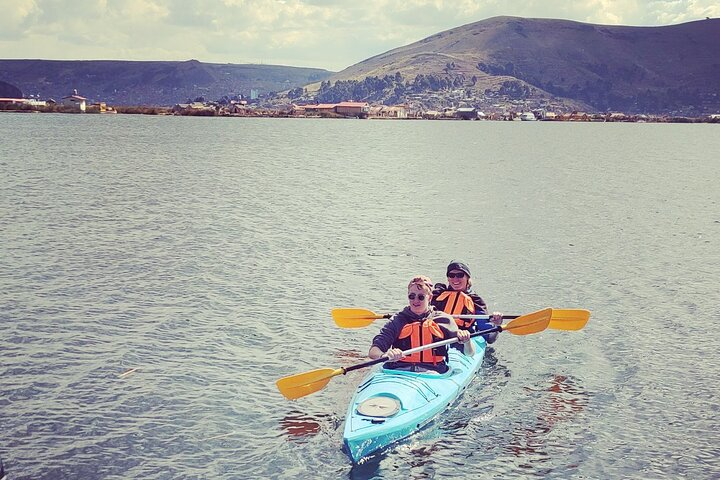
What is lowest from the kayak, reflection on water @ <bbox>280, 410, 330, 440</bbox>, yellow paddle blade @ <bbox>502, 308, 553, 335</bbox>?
reflection on water @ <bbox>280, 410, 330, 440</bbox>

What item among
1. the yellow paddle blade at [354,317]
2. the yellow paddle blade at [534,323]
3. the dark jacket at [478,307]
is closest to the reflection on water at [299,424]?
the yellow paddle blade at [354,317]

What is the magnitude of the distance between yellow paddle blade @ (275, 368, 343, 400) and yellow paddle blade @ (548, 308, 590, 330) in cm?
739

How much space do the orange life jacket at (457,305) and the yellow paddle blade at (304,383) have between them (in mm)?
4900

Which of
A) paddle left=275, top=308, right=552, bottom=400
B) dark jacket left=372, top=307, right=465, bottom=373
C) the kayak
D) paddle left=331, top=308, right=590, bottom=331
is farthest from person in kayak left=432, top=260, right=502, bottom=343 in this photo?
paddle left=275, top=308, right=552, bottom=400

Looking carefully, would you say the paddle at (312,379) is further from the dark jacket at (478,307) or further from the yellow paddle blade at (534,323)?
the dark jacket at (478,307)

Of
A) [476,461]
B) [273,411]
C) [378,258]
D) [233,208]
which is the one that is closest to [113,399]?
[273,411]

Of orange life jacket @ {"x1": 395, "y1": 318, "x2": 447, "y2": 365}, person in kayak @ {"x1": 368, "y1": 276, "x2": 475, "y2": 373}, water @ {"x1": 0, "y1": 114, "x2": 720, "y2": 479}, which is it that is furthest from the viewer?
orange life jacket @ {"x1": 395, "y1": 318, "x2": 447, "y2": 365}

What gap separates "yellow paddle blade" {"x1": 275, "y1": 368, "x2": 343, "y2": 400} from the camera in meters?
16.0

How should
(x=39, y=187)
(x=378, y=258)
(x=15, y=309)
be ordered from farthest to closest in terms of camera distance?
(x=39, y=187), (x=378, y=258), (x=15, y=309)

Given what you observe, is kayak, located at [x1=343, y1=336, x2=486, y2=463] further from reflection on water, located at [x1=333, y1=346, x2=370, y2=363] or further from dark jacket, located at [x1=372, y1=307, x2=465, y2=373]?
reflection on water, located at [x1=333, y1=346, x2=370, y2=363]

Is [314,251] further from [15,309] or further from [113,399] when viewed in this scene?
[113,399]

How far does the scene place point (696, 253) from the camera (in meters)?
35.8

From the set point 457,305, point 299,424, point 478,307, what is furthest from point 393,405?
point 478,307

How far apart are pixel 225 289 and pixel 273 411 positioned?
10.4 metres
